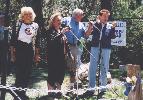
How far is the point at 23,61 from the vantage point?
8.52 meters

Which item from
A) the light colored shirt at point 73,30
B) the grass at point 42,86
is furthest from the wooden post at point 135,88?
the light colored shirt at point 73,30

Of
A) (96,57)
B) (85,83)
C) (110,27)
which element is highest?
(110,27)

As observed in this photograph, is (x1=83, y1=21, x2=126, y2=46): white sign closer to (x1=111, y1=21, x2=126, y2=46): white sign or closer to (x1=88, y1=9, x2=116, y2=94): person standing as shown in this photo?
(x1=111, y1=21, x2=126, y2=46): white sign

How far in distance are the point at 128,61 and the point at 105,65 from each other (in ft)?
23.9

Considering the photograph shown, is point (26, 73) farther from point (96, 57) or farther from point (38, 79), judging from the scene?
point (38, 79)

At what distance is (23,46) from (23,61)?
0.94 feet

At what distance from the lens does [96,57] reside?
982cm

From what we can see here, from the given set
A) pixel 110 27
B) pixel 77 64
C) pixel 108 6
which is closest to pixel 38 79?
pixel 77 64

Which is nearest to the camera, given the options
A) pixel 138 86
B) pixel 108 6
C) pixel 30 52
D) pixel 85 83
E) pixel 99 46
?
pixel 138 86

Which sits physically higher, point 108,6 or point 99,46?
point 108,6

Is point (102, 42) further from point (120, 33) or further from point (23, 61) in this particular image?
point (120, 33)

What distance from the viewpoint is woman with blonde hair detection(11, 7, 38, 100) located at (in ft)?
27.8

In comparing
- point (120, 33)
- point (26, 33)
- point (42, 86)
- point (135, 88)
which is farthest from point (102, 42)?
point (120, 33)

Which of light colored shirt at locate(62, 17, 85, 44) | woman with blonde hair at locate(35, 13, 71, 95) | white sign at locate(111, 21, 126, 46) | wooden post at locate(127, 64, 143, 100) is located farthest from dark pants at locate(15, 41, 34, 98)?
white sign at locate(111, 21, 126, 46)
